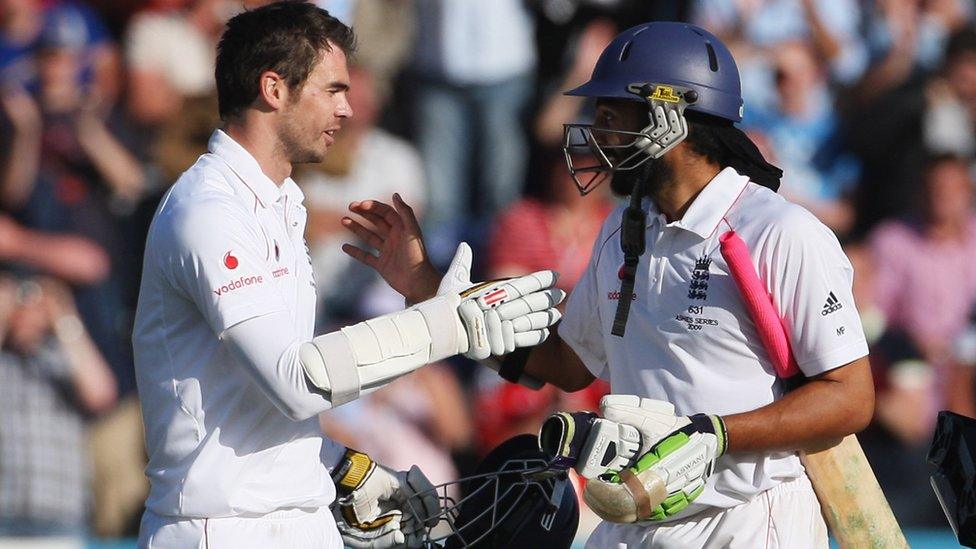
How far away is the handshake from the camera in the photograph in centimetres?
318

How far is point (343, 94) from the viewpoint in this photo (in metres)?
3.60

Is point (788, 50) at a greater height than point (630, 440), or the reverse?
point (788, 50)

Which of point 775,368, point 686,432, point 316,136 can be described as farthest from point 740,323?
point 316,136

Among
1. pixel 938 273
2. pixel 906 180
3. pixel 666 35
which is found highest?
pixel 666 35

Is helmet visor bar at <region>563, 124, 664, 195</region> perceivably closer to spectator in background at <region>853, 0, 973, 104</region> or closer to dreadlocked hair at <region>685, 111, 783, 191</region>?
dreadlocked hair at <region>685, 111, 783, 191</region>

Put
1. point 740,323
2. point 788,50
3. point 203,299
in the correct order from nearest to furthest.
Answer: point 203,299 → point 740,323 → point 788,50

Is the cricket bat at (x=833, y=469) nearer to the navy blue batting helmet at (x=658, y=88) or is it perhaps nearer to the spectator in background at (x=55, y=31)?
the navy blue batting helmet at (x=658, y=88)

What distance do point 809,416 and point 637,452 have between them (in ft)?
1.42

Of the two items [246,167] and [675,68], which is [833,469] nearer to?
[675,68]

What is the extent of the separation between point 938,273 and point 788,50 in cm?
159

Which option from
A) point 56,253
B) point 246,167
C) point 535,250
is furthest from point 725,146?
point 56,253

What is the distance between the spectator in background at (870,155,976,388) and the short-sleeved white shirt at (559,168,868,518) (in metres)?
4.89

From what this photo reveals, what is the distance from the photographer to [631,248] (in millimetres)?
3707

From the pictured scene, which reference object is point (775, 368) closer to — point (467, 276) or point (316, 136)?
point (467, 276)
